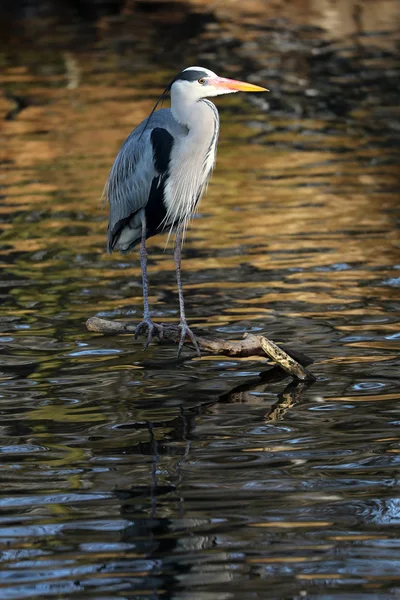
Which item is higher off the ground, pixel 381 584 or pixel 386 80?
pixel 381 584

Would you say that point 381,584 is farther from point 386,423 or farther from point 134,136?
point 134,136

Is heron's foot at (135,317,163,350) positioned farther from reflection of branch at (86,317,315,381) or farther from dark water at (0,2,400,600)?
dark water at (0,2,400,600)

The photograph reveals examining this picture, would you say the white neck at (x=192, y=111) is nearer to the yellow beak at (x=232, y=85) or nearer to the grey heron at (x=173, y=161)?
the grey heron at (x=173, y=161)

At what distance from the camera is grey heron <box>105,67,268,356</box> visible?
735 cm

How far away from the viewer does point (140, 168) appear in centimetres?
762

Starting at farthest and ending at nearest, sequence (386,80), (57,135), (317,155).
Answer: (386,80) < (57,135) < (317,155)

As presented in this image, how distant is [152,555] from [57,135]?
1237 cm

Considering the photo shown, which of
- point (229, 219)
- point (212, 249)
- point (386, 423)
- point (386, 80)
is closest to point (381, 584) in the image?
point (386, 423)

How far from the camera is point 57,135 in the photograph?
54.9 ft

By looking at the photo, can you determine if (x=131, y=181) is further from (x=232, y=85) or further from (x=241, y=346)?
(x=241, y=346)

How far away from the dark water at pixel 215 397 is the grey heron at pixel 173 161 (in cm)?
69

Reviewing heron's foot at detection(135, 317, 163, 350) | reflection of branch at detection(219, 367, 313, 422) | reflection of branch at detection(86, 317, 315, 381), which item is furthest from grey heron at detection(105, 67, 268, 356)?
reflection of branch at detection(219, 367, 313, 422)

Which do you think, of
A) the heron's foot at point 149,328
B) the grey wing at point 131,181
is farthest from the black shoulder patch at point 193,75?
the heron's foot at point 149,328

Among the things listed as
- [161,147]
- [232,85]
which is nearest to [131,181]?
[161,147]
